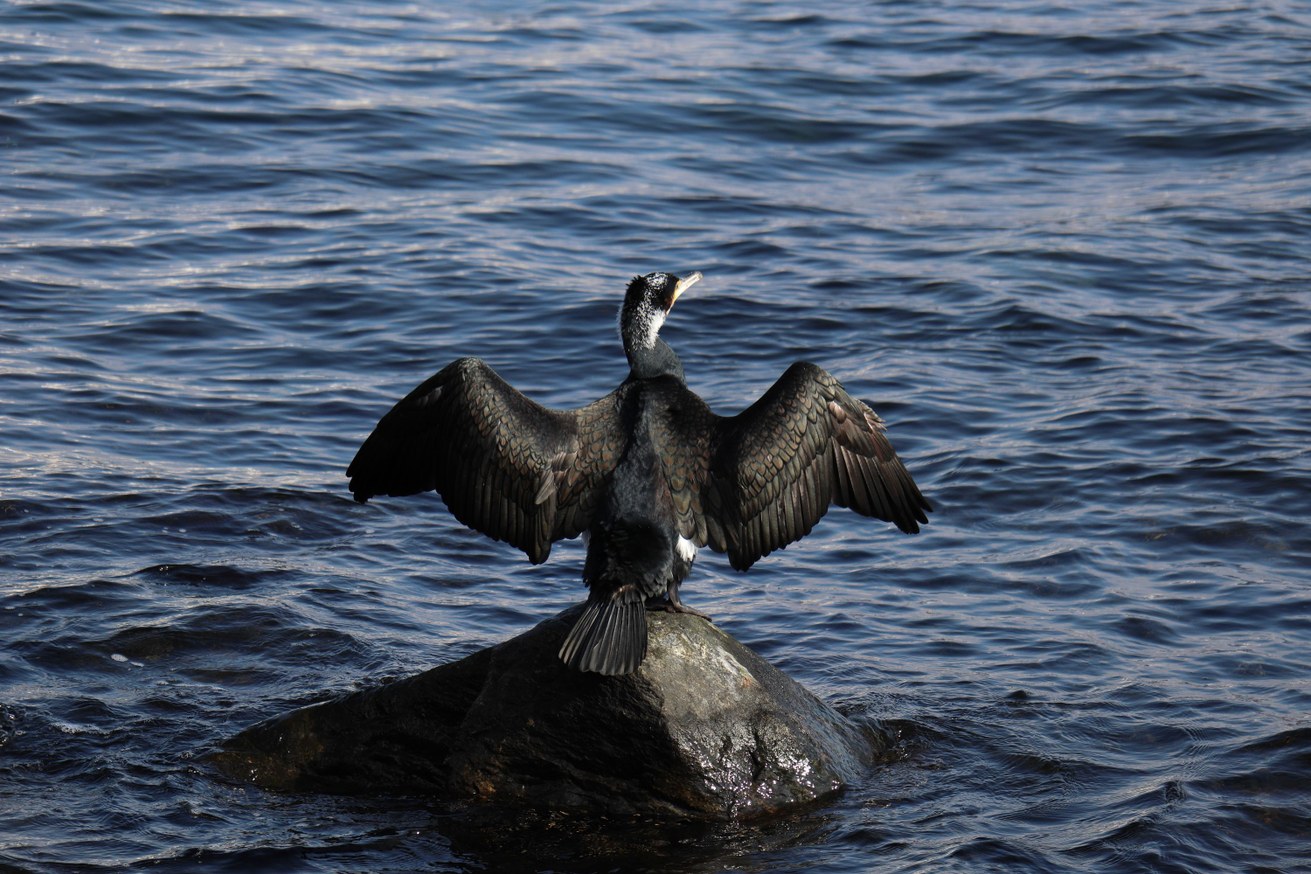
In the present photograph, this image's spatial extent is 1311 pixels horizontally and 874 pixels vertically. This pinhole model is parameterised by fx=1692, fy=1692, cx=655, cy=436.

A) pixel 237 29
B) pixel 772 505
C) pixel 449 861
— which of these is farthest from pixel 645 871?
pixel 237 29

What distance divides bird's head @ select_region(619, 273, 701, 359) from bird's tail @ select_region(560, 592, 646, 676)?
1.08 meters

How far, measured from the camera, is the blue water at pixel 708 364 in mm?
6555

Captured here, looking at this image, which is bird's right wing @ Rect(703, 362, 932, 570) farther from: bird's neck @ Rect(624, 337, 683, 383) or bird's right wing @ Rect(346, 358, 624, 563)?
bird's right wing @ Rect(346, 358, 624, 563)

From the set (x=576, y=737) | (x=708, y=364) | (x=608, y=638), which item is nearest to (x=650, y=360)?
(x=608, y=638)

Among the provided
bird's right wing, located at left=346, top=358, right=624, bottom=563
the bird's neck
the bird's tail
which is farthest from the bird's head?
the bird's tail

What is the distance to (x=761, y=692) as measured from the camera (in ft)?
20.8

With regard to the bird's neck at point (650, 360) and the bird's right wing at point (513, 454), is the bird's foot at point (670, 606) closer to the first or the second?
the bird's right wing at point (513, 454)

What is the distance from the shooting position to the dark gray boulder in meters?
6.15

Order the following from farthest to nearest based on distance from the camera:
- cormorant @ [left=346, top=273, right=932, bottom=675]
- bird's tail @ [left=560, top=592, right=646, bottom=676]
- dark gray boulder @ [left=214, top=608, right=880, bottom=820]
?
cormorant @ [left=346, top=273, right=932, bottom=675] → dark gray boulder @ [left=214, top=608, right=880, bottom=820] → bird's tail @ [left=560, top=592, right=646, bottom=676]

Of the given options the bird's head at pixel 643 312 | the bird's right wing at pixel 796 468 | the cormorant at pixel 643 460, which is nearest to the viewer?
the cormorant at pixel 643 460

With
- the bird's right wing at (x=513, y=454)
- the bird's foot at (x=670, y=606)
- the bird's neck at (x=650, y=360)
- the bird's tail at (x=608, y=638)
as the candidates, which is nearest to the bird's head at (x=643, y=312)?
the bird's neck at (x=650, y=360)

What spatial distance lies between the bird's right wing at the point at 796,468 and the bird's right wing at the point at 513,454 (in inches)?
18.7

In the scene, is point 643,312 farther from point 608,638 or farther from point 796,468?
point 608,638

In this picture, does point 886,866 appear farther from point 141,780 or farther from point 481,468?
point 141,780
